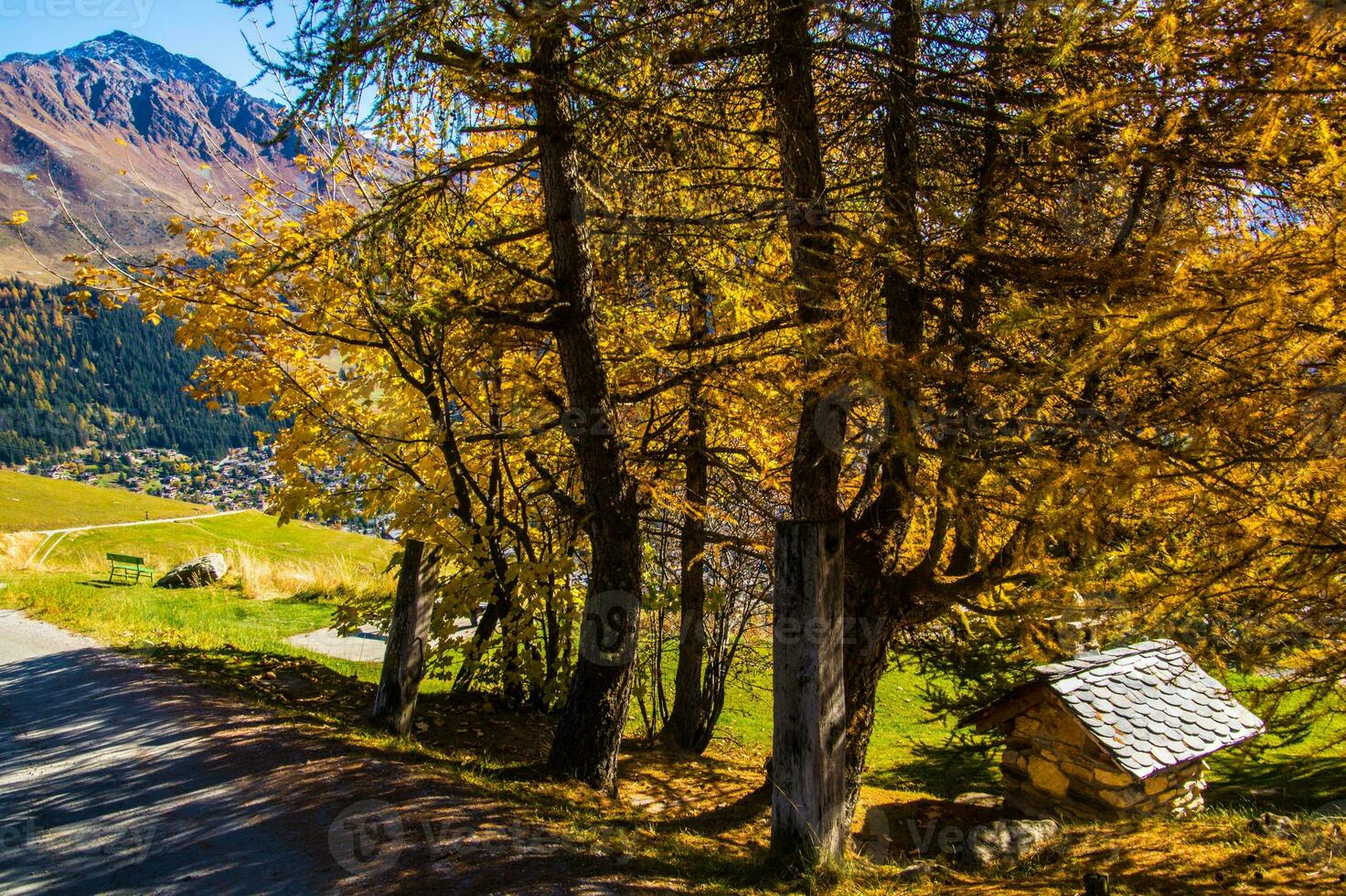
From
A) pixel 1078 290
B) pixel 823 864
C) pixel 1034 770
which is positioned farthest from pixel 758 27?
pixel 1034 770

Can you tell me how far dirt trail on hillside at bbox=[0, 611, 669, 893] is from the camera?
396 centimetres

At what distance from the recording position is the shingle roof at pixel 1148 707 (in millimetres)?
6715

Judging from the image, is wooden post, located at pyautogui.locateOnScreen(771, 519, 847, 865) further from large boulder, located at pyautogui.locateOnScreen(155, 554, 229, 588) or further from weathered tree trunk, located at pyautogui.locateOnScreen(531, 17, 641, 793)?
large boulder, located at pyautogui.locateOnScreen(155, 554, 229, 588)

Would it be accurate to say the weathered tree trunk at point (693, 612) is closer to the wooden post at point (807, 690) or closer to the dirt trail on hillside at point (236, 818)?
the wooden post at point (807, 690)

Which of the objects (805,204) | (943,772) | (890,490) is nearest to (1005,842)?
(890,490)

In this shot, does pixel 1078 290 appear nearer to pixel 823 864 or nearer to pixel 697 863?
pixel 823 864

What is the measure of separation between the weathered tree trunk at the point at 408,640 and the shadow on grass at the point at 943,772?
21.2 feet

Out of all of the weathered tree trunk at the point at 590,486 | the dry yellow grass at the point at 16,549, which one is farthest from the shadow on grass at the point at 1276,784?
the dry yellow grass at the point at 16,549

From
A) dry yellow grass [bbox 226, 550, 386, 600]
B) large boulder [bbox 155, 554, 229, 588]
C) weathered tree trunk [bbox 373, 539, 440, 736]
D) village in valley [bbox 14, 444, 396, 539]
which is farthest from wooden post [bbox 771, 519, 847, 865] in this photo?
village in valley [bbox 14, 444, 396, 539]

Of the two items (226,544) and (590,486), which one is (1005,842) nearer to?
(590,486)

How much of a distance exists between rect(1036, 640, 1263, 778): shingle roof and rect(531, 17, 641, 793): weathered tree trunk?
417 centimetres

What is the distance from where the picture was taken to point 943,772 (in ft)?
36.0

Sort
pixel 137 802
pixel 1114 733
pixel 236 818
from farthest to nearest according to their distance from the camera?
pixel 1114 733
pixel 137 802
pixel 236 818

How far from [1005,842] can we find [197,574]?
17.9m
